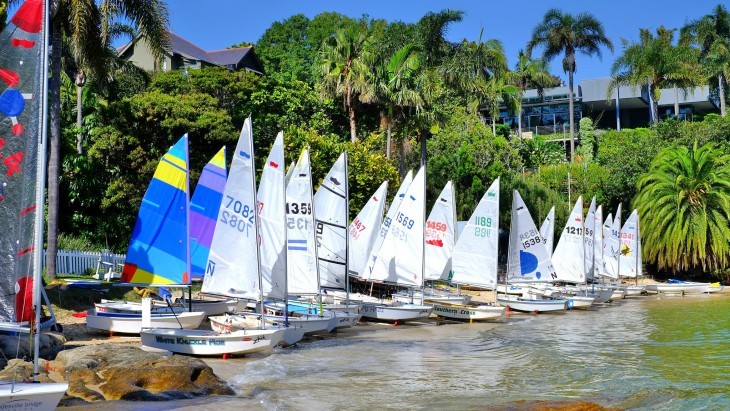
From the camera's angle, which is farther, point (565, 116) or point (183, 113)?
point (565, 116)

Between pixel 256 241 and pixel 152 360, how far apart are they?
590 cm

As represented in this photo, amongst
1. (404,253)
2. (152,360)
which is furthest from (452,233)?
(152,360)

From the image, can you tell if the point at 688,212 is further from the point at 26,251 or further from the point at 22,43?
the point at 22,43

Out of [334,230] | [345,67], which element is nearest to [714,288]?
[345,67]

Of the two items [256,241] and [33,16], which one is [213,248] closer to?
[256,241]

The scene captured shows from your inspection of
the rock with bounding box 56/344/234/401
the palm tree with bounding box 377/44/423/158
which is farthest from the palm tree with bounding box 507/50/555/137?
the rock with bounding box 56/344/234/401

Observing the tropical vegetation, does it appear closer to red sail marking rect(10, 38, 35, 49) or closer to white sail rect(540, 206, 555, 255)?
white sail rect(540, 206, 555, 255)

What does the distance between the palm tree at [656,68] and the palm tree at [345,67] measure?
35.8 meters

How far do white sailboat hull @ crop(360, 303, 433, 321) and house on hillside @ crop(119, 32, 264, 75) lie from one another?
3605 cm

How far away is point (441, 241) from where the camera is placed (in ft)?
124

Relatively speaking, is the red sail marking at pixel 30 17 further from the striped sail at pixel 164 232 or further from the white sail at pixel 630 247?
the white sail at pixel 630 247

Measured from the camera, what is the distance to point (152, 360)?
17.3 meters

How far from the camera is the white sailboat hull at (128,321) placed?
23.2 m

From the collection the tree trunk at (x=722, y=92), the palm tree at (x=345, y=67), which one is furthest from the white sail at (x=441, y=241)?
the tree trunk at (x=722, y=92)
